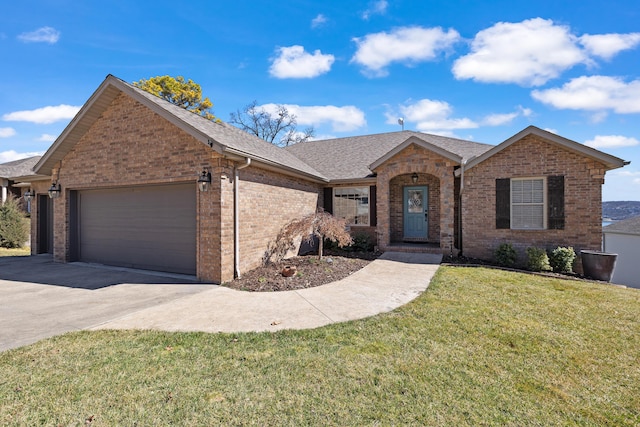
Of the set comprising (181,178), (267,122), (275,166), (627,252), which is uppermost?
(267,122)

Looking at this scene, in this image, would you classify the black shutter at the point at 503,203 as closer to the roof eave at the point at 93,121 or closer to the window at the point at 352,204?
the window at the point at 352,204

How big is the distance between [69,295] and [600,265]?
534 inches

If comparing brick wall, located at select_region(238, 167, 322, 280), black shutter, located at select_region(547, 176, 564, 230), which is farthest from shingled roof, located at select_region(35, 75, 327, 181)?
black shutter, located at select_region(547, 176, 564, 230)

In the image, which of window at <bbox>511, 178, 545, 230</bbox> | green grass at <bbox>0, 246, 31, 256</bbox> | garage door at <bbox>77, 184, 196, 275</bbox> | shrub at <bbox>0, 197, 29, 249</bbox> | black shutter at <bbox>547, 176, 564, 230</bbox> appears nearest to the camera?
garage door at <bbox>77, 184, 196, 275</bbox>

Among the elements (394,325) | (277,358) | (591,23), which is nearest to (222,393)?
(277,358)

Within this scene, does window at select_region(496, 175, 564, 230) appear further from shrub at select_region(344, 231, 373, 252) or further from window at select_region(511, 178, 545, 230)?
shrub at select_region(344, 231, 373, 252)

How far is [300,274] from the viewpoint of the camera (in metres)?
7.93

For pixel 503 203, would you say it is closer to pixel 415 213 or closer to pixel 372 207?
pixel 415 213

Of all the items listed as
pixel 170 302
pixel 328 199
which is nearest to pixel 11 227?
pixel 170 302

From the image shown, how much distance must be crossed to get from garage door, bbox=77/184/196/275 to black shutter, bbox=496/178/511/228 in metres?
9.79

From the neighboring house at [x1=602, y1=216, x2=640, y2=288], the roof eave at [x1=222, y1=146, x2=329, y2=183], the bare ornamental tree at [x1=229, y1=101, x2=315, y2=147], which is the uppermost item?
the bare ornamental tree at [x1=229, y1=101, x2=315, y2=147]

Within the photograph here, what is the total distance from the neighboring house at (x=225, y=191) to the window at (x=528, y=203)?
0.03m

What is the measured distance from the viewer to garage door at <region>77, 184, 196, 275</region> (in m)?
7.99

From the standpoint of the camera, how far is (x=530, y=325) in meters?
4.59
